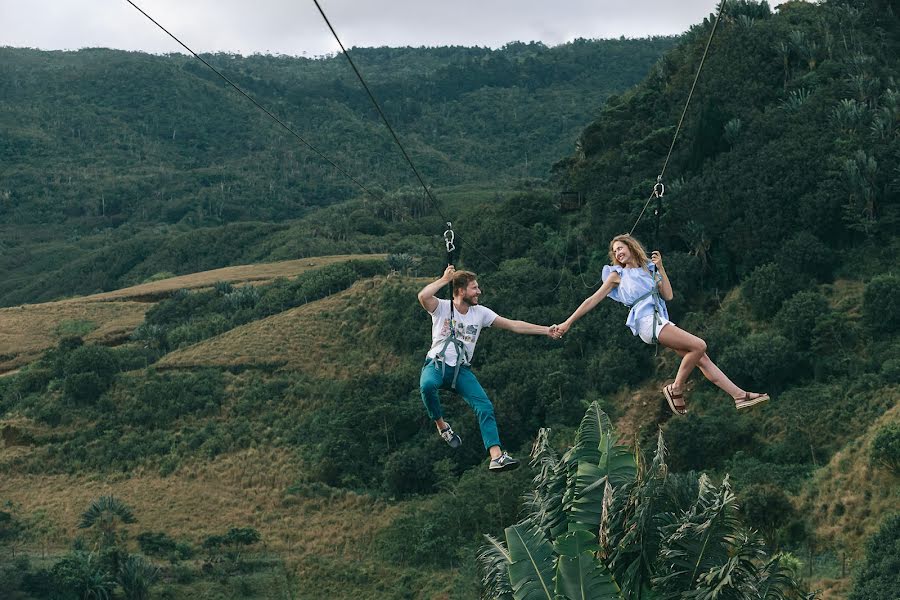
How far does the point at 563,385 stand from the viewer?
56375 millimetres

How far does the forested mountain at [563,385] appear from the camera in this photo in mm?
47500

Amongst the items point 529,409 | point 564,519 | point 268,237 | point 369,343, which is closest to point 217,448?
point 369,343

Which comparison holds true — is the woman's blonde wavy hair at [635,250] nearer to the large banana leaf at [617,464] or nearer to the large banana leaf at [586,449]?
the large banana leaf at [617,464]

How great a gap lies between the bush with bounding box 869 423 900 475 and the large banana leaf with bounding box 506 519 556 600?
84.2 ft

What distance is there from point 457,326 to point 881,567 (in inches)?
1044

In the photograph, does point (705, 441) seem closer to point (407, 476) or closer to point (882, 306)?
point (882, 306)

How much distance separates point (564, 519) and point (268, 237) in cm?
11071

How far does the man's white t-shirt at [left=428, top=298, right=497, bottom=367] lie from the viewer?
46.4 feet

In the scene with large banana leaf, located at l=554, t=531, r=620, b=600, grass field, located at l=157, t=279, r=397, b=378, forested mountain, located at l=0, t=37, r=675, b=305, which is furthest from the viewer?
forested mountain, located at l=0, t=37, r=675, b=305

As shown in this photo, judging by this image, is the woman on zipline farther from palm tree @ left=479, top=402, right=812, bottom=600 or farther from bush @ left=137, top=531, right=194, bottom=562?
bush @ left=137, top=531, right=194, bottom=562

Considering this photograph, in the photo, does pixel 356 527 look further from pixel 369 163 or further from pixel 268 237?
pixel 369 163

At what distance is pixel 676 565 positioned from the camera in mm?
20266

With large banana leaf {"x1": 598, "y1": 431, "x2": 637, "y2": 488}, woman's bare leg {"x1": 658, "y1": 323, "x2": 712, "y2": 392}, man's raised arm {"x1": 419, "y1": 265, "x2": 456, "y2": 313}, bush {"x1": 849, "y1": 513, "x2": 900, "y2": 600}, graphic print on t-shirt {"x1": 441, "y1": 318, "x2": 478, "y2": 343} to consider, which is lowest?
bush {"x1": 849, "y1": 513, "x2": 900, "y2": 600}

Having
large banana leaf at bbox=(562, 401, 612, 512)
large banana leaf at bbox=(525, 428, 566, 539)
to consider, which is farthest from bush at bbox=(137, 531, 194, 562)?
large banana leaf at bbox=(562, 401, 612, 512)
